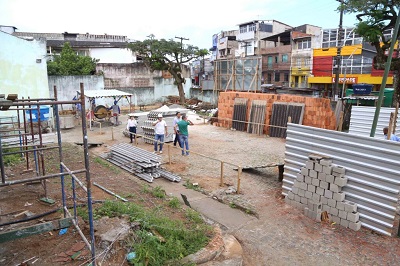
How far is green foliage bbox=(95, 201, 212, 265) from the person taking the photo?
15.3ft

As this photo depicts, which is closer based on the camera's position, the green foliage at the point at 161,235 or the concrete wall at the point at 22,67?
the green foliage at the point at 161,235

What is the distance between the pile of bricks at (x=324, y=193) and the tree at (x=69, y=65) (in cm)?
2931

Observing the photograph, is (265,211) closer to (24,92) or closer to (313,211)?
(313,211)

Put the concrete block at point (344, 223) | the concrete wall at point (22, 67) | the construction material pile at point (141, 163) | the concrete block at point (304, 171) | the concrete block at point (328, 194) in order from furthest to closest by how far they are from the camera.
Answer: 1. the concrete wall at point (22, 67)
2. the construction material pile at point (141, 163)
3. the concrete block at point (304, 171)
4. the concrete block at point (328, 194)
5. the concrete block at point (344, 223)

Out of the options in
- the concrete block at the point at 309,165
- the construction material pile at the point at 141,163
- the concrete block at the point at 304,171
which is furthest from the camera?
the construction material pile at the point at 141,163

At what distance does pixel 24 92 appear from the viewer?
18.6 metres

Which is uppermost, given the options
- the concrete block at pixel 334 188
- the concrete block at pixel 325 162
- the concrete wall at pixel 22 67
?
the concrete wall at pixel 22 67

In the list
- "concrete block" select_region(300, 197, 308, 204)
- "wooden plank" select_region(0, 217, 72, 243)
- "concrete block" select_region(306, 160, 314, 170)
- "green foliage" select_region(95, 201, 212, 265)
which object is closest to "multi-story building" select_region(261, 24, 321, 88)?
"concrete block" select_region(306, 160, 314, 170)

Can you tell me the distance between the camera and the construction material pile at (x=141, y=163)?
9.84m

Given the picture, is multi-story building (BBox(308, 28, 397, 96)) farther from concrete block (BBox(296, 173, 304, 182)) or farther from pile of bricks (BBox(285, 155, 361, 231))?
pile of bricks (BBox(285, 155, 361, 231))

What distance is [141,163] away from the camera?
1012 cm

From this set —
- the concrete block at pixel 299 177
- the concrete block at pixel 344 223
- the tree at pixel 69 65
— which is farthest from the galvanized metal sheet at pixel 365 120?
the tree at pixel 69 65

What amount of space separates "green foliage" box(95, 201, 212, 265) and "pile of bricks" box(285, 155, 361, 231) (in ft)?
8.98

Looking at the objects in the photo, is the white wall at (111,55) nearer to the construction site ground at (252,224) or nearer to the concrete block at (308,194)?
the construction site ground at (252,224)
